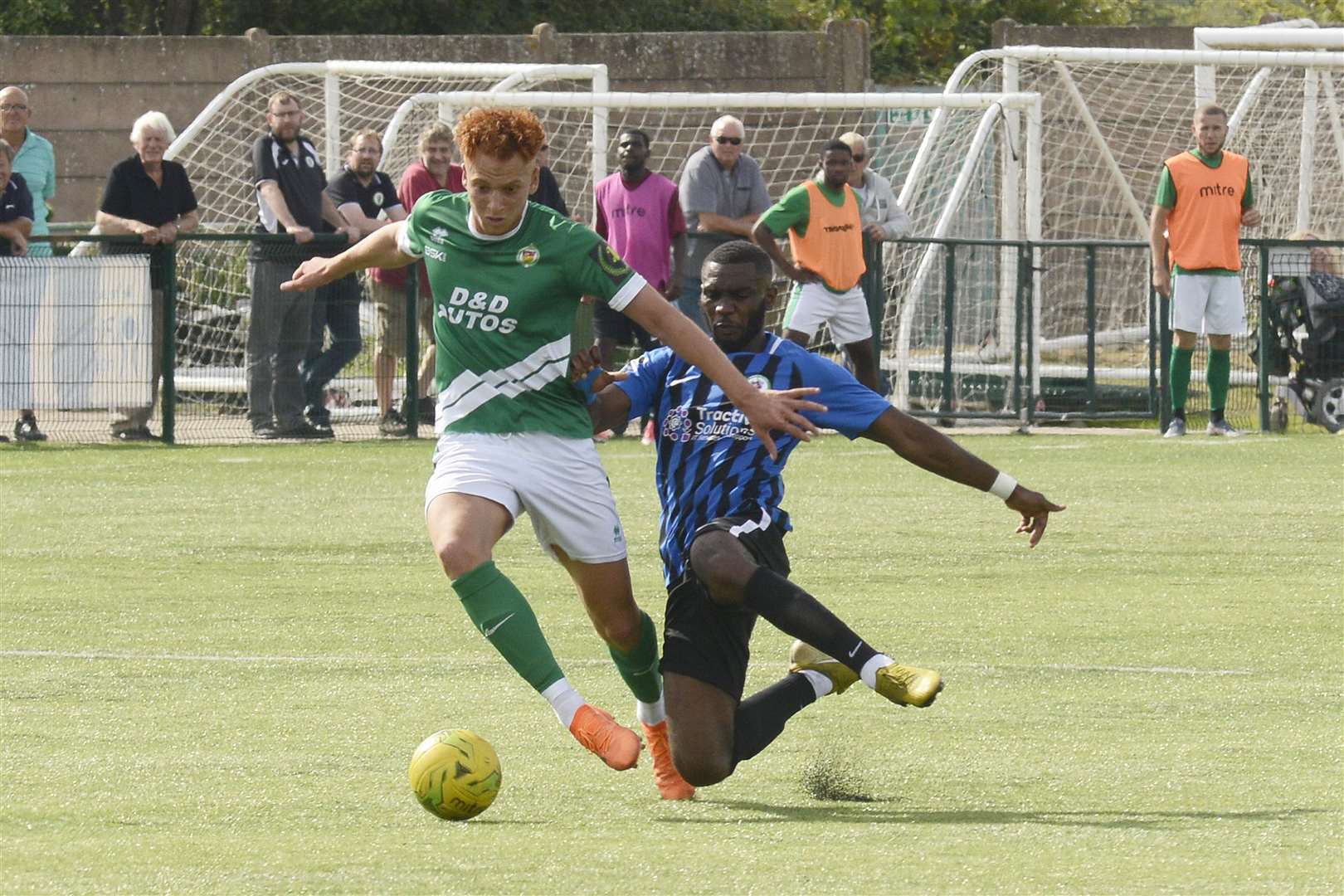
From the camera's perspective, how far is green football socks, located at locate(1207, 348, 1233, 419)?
52.3 ft

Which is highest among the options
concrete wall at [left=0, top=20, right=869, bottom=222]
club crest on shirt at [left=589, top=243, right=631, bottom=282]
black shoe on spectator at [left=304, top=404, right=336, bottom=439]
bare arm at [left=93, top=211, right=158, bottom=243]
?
concrete wall at [left=0, top=20, right=869, bottom=222]

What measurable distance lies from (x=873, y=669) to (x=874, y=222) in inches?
457

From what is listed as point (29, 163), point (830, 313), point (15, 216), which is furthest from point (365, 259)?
point (29, 163)

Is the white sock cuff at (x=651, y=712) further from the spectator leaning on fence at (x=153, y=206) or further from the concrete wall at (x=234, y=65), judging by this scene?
the concrete wall at (x=234, y=65)

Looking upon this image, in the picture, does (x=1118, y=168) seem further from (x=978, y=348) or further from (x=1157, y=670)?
(x=1157, y=670)

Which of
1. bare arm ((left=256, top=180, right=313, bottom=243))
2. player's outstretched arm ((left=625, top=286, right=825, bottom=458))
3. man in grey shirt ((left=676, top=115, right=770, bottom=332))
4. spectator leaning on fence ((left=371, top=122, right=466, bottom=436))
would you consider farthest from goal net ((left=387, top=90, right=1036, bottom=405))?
player's outstretched arm ((left=625, top=286, right=825, bottom=458))

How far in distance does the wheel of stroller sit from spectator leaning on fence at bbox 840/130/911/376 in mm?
3301

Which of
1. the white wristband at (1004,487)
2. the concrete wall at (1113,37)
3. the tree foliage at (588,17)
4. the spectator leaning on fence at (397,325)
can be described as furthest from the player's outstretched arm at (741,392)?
the tree foliage at (588,17)

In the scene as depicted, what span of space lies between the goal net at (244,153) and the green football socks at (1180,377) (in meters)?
6.00

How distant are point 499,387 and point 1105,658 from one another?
2.81 metres

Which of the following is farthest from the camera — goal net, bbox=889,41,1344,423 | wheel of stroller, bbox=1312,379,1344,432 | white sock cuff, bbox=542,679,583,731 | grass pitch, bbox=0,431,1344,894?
goal net, bbox=889,41,1344,423

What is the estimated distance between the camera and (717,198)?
16.4 metres

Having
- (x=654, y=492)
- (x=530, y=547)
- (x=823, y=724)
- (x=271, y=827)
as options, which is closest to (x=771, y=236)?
(x=654, y=492)

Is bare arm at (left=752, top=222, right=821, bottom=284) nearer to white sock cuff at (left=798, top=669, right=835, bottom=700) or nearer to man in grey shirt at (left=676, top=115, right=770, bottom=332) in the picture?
man in grey shirt at (left=676, top=115, right=770, bottom=332)
